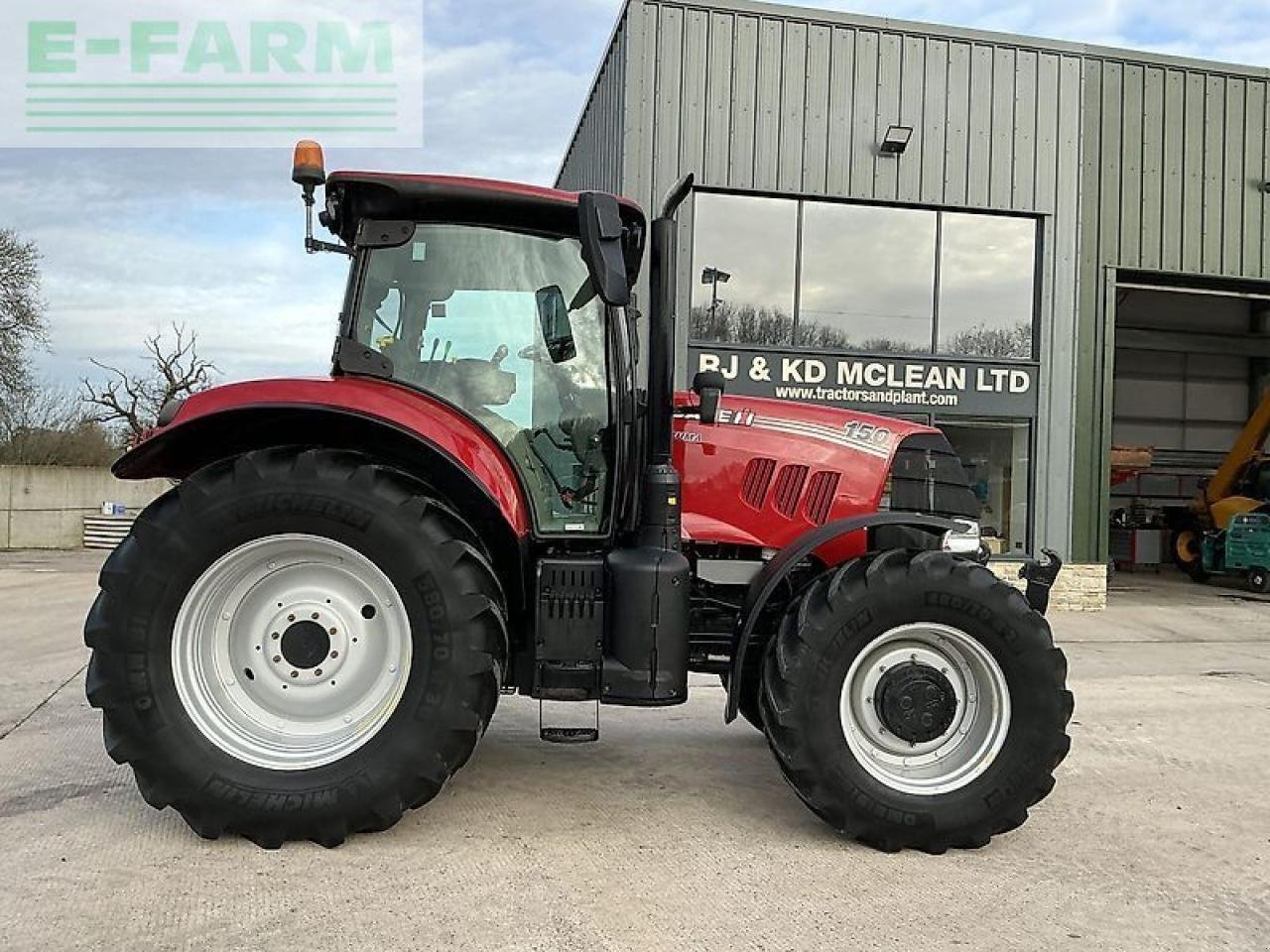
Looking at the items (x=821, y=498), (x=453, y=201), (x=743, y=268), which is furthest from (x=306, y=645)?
(x=743, y=268)

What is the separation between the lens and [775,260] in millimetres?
11266

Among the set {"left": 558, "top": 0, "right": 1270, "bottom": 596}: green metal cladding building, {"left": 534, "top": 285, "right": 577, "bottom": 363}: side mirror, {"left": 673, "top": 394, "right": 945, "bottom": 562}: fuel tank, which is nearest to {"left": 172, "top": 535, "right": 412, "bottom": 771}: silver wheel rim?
{"left": 534, "top": 285, "right": 577, "bottom": 363}: side mirror

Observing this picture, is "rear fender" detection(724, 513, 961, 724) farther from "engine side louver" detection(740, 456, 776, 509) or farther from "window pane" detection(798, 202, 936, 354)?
"window pane" detection(798, 202, 936, 354)

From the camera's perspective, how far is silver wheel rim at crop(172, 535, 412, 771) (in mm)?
3613

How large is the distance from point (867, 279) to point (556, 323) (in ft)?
27.3

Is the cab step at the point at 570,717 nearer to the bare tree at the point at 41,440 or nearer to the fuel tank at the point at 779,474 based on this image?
the fuel tank at the point at 779,474

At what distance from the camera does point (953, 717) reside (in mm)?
3742

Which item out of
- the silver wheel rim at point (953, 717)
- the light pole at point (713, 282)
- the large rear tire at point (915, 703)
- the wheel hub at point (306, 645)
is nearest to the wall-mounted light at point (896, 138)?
the light pole at point (713, 282)

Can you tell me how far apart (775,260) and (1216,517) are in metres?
11.1

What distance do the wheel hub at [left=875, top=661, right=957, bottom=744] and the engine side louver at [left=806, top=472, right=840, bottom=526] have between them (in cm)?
77

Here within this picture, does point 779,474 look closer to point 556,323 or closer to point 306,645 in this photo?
point 556,323

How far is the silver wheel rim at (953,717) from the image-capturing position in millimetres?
3693

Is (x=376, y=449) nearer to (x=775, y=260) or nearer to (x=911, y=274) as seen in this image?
(x=775, y=260)

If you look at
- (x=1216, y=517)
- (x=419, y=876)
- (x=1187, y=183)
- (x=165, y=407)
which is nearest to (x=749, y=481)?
(x=419, y=876)
